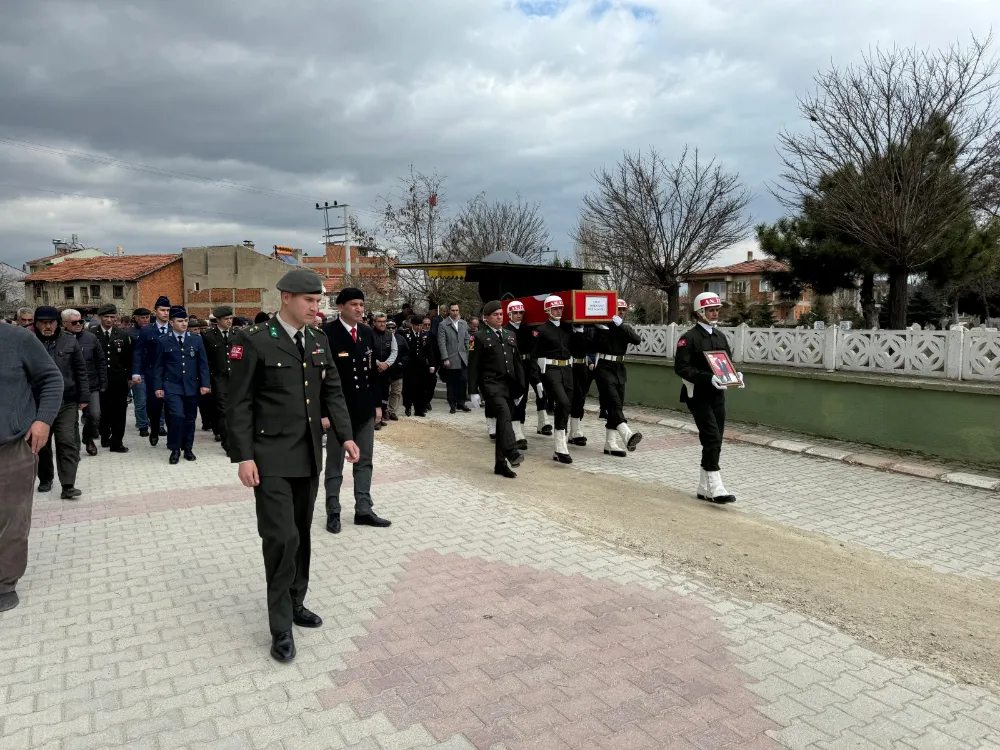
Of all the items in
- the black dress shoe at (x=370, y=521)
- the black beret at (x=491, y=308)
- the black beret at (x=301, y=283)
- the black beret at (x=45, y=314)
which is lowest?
the black dress shoe at (x=370, y=521)

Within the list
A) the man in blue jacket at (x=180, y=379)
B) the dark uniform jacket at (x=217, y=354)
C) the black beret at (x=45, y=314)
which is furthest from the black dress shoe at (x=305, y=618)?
the dark uniform jacket at (x=217, y=354)

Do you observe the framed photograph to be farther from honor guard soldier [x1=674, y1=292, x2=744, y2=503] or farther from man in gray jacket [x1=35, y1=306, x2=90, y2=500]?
man in gray jacket [x1=35, y1=306, x2=90, y2=500]

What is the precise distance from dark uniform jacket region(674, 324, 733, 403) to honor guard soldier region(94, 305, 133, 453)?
7.74 meters

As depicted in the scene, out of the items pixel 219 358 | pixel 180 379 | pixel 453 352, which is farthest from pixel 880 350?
pixel 180 379

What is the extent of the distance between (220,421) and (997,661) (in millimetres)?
9232

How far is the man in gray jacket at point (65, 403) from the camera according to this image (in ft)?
23.1

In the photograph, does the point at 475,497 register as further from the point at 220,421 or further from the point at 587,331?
the point at 220,421

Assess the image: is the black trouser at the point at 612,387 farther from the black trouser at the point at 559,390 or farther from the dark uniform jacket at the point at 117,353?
the dark uniform jacket at the point at 117,353

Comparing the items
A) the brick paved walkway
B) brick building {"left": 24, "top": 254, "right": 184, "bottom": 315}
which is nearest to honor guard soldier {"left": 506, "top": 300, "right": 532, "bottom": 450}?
the brick paved walkway

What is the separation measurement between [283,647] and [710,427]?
482 centimetres

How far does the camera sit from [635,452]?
973 centimetres

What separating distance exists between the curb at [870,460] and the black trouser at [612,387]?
2210 millimetres

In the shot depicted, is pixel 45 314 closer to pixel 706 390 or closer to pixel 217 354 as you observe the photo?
pixel 217 354

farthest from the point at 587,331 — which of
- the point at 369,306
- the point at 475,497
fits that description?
the point at 369,306
